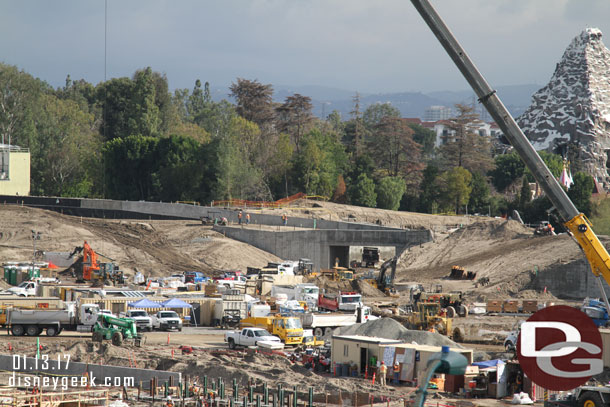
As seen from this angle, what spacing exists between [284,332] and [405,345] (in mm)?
6609

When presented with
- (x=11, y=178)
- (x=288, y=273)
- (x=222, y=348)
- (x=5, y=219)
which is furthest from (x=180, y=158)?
(x=222, y=348)

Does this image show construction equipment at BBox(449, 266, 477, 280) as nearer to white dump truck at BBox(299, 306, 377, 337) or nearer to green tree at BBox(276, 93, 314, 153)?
white dump truck at BBox(299, 306, 377, 337)

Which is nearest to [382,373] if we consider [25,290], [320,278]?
[25,290]

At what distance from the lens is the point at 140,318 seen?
3881 centimetres

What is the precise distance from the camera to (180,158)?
94.6 m

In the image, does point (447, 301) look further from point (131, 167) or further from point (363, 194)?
point (131, 167)

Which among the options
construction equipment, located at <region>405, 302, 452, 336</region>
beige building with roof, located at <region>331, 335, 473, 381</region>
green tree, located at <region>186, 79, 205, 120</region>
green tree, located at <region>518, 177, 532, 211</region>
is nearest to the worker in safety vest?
beige building with roof, located at <region>331, 335, 473, 381</region>

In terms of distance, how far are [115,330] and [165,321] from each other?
438cm

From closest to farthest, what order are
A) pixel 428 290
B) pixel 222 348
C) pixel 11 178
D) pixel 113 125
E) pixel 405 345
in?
pixel 405 345
pixel 222 348
pixel 428 290
pixel 11 178
pixel 113 125

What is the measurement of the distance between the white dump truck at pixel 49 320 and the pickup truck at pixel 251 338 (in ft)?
21.5

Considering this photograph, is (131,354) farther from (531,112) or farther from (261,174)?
(531,112)

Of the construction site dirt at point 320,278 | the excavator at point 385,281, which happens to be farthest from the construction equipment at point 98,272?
the excavator at point 385,281

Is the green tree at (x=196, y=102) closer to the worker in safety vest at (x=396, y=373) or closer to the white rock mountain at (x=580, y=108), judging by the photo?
the white rock mountain at (x=580, y=108)

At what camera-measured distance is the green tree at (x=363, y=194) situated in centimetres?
9356
